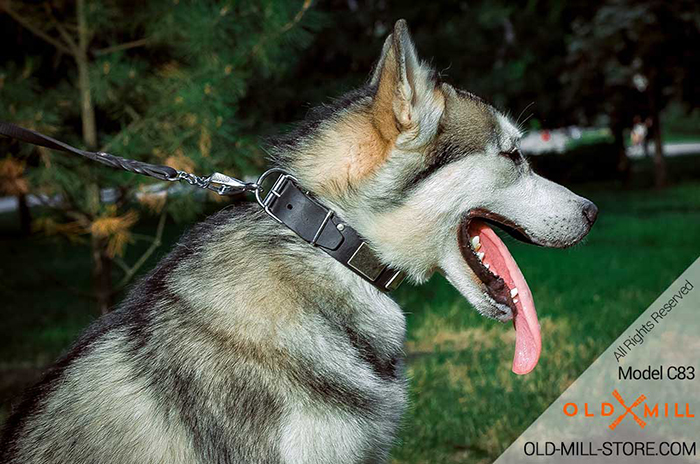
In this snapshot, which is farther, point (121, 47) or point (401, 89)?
point (121, 47)

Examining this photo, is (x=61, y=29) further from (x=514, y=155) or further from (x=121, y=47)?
(x=514, y=155)

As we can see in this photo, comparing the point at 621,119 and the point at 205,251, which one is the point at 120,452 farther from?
the point at 621,119

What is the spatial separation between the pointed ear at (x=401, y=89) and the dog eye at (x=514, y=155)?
1.16 ft

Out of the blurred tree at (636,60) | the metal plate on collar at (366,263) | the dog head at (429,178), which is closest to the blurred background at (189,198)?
the dog head at (429,178)

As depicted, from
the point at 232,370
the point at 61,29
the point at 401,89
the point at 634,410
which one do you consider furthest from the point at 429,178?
the point at 61,29

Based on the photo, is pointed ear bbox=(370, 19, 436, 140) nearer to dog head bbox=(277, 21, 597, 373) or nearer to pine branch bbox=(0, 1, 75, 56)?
dog head bbox=(277, 21, 597, 373)

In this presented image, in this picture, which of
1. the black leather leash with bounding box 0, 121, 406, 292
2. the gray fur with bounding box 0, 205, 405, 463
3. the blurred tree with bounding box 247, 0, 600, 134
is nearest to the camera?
the gray fur with bounding box 0, 205, 405, 463

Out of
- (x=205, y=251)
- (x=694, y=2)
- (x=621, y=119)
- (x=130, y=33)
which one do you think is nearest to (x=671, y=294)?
(x=130, y=33)

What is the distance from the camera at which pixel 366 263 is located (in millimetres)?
2699

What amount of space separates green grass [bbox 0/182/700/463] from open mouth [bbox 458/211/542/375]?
2.40ft

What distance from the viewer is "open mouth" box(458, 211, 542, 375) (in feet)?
9.34

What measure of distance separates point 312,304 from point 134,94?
3752mm

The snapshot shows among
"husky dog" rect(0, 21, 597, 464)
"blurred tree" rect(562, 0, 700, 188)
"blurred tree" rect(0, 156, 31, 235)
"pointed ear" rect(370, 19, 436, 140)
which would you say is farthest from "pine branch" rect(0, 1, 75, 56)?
"blurred tree" rect(562, 0, 700, 188)

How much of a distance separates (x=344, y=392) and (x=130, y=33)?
15.0 feet
